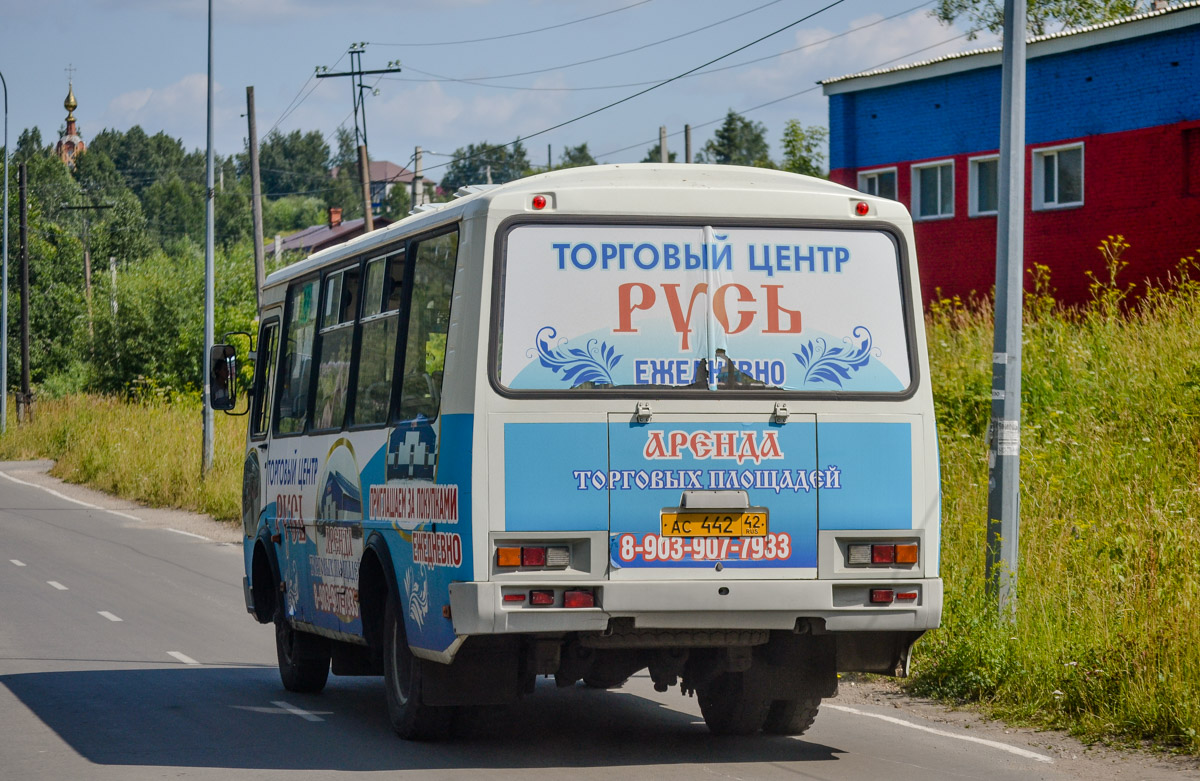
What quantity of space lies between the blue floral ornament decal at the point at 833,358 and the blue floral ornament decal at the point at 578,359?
0.94 metres

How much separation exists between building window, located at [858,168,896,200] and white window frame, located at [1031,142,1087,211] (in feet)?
14.2

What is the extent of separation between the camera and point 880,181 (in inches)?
1436

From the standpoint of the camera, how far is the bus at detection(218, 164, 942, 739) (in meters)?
8.05

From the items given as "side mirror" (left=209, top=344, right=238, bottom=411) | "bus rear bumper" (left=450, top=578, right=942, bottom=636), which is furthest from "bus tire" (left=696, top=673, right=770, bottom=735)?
"side mirror" (left=209, top=344, right=238, bottom=411)

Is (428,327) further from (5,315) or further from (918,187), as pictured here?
(5,315)

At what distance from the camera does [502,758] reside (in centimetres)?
871

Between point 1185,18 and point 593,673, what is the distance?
23.2 metres

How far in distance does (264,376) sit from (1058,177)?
22146mm

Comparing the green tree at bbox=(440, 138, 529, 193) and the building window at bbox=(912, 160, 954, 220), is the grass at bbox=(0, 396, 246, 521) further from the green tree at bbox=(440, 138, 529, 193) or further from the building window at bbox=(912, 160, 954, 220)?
the green tree at bbox=(440, 138, 529, 193)

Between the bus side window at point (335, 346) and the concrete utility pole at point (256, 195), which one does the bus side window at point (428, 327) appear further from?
the concrete utility pole at point (256, 195)

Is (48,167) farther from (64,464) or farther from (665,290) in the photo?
(665,290)

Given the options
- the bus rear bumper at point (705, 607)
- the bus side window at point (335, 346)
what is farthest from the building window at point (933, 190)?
the bus rear bumper at point (705, 607)

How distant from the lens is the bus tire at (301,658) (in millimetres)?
11578

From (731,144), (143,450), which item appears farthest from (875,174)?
(731,144)
